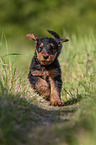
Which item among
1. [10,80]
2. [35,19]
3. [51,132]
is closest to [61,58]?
[10,80]

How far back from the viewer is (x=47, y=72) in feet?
12.8

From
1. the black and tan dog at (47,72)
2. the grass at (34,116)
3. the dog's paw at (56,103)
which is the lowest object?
the dog's paw at (56,103)

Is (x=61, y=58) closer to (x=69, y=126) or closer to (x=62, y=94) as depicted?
(x=62, y=94)

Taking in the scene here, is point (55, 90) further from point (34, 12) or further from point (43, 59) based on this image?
point (34, 12)

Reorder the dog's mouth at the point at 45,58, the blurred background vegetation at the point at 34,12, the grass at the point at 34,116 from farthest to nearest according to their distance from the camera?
the blurred background vegetation at the point at 34,12 < the dog's mouth at the point at 45,58 < the grass at the point at 34,116

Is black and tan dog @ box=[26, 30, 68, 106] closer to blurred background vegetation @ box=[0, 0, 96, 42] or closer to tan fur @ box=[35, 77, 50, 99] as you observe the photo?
tan fur @ box=[35, 77, 50, 99]

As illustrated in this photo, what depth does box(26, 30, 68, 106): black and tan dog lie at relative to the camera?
3.80 meters

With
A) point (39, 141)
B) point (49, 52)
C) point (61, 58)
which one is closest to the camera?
point (39, 141)

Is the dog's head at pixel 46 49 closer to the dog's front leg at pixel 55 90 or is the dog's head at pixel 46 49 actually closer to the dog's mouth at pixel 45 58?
the dog's mouth at pixel 45 58

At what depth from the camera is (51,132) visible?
2102 mm

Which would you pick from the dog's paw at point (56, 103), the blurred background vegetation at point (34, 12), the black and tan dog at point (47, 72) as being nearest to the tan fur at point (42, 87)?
the black and tan dog at point (47, 72)

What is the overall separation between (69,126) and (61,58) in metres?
3.34

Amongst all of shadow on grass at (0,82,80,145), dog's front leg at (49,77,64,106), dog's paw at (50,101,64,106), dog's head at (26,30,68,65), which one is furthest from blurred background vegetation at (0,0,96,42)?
shadow on grass at (0,82,80,145)

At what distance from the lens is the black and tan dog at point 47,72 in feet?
12.5
